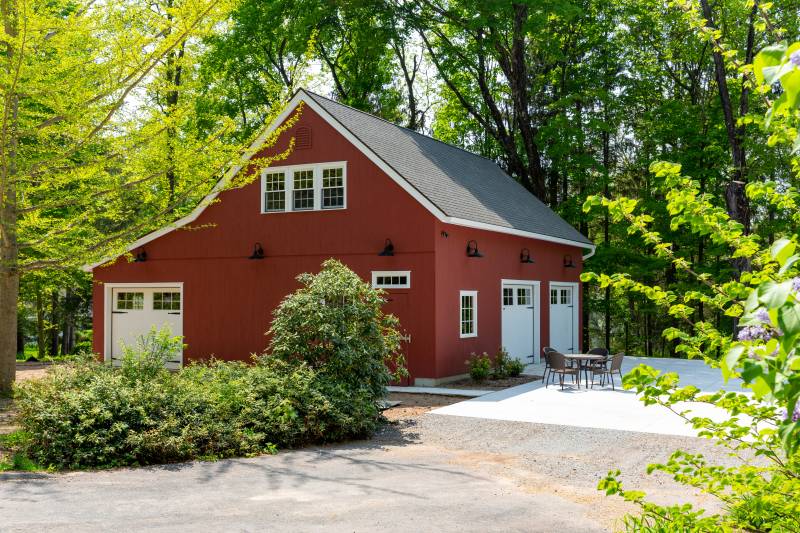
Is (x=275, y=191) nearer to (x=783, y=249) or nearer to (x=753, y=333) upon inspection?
(x=753, y=333)

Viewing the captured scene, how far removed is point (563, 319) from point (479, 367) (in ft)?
21.2

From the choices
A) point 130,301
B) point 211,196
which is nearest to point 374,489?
point 211,196

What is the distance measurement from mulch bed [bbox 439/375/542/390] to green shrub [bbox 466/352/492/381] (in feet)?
0.44

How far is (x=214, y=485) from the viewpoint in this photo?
7430mm

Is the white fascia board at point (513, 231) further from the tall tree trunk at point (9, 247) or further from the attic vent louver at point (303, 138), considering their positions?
the tall tree trunk at point (9, 247)

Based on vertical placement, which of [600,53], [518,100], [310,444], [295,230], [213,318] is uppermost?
[600,53]

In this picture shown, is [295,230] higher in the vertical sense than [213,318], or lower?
higher

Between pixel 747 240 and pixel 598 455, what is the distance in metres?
5.76

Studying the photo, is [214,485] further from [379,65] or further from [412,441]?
[379,65]

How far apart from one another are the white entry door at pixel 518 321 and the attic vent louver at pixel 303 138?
5.95m

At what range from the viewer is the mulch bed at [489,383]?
50.0 ft

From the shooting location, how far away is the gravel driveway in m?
6.13

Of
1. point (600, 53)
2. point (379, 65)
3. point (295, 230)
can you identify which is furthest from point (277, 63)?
point (295, 230)

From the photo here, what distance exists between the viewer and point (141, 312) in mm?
19234
